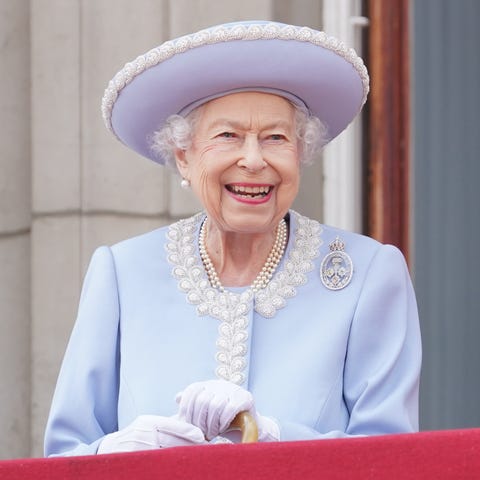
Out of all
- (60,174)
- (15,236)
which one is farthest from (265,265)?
(15,236)

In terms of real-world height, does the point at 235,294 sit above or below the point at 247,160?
below

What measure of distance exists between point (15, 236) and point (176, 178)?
67 cm

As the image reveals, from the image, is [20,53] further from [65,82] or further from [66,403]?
[66,403]

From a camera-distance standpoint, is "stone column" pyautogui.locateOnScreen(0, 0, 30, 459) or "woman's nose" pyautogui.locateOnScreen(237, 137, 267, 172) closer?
"woman's nose" pyautogui.locateOnScreen(237, 137, 267, 172)

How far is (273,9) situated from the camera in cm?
539

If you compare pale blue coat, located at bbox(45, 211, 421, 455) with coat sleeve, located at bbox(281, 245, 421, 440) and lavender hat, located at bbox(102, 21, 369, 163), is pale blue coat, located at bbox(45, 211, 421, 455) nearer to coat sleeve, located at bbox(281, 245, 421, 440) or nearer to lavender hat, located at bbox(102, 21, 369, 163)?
coat sleeve, located at bbox(281, 245, 421, 440)

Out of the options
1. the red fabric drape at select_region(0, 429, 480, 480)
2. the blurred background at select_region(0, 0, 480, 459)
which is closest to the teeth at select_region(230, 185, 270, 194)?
the red fabric drape at select_region(0, 429, 480, 480)

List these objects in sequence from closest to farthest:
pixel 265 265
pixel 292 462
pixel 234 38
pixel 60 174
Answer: pixel 292 462 → pixel 234 38 → pixel 265 265 → pixel 60 174

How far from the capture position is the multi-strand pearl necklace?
138 inches

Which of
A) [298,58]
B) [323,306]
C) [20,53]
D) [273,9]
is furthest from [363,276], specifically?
[20,53]

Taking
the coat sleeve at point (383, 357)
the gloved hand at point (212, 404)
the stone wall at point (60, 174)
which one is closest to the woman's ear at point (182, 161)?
the coat sleeve at point (383, 357)

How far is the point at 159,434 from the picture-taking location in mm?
3072

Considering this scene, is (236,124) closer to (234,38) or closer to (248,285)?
(234,38)

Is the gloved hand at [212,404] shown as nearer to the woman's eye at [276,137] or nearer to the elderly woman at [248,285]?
the elderly woman at [248,285]
